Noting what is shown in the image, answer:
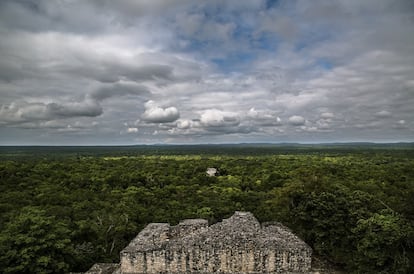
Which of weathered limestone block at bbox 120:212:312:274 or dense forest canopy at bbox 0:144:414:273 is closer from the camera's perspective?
weathered limestone block at bbox 120:212:312:274

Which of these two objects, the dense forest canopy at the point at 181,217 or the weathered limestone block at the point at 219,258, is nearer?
the weathered limestone block at the point at 219,258

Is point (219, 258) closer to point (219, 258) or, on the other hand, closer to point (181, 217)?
point (219, 258)

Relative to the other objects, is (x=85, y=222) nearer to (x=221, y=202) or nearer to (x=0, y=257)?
(x=0, y=257)

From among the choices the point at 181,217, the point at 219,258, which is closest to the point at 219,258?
the point at 219,258

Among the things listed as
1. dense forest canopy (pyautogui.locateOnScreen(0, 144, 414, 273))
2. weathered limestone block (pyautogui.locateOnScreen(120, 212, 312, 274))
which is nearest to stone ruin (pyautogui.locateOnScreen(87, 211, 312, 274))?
weathered limestone block (pyautogui.locateOnScreen(120, 212, 312, 274))

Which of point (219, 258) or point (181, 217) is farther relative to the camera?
point (181, 217)

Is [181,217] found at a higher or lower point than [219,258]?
lower

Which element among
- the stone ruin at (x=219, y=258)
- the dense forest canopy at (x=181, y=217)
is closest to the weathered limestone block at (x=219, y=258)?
the stone ruin at (x=219, y=258)

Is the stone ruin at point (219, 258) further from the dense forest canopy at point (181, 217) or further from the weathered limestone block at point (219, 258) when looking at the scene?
the dense forest canopy at point (181, 217)

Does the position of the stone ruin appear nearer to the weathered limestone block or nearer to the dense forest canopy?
the weathered limestone block

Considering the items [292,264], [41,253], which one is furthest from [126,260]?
[292,264]

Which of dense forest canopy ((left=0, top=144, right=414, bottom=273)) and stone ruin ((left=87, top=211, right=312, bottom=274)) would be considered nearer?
stone ruin ((left=87, top=211, right=312, bottom=274))
